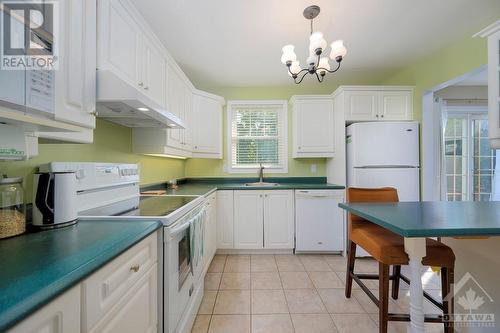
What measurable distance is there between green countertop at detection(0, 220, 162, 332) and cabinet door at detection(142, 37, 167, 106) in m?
1.13

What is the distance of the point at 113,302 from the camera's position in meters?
0.78

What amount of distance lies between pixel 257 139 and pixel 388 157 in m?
1.85

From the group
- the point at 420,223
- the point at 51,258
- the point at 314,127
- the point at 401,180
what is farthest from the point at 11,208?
the point at 401,180

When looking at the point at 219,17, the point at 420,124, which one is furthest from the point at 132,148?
the point at 420,124

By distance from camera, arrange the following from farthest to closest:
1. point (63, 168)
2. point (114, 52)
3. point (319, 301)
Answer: point (319, 301) → point (114, 52) → point (63, 168)

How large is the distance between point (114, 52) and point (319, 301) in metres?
2.42

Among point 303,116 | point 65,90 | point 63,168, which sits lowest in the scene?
point 63,168

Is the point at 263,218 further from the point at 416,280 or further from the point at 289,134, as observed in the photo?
the point at 416,280

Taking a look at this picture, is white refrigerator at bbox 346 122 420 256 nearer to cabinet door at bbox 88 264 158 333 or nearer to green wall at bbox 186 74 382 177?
green wall at bbox 186 74 382 177

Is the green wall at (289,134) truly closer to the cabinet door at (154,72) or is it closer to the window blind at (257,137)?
the window blind at (257,137)

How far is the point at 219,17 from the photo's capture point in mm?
1920

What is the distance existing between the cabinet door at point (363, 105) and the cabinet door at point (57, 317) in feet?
9.97

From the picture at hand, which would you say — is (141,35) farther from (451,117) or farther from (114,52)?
(451,117)

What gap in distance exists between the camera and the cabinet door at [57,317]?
0.48 meters
